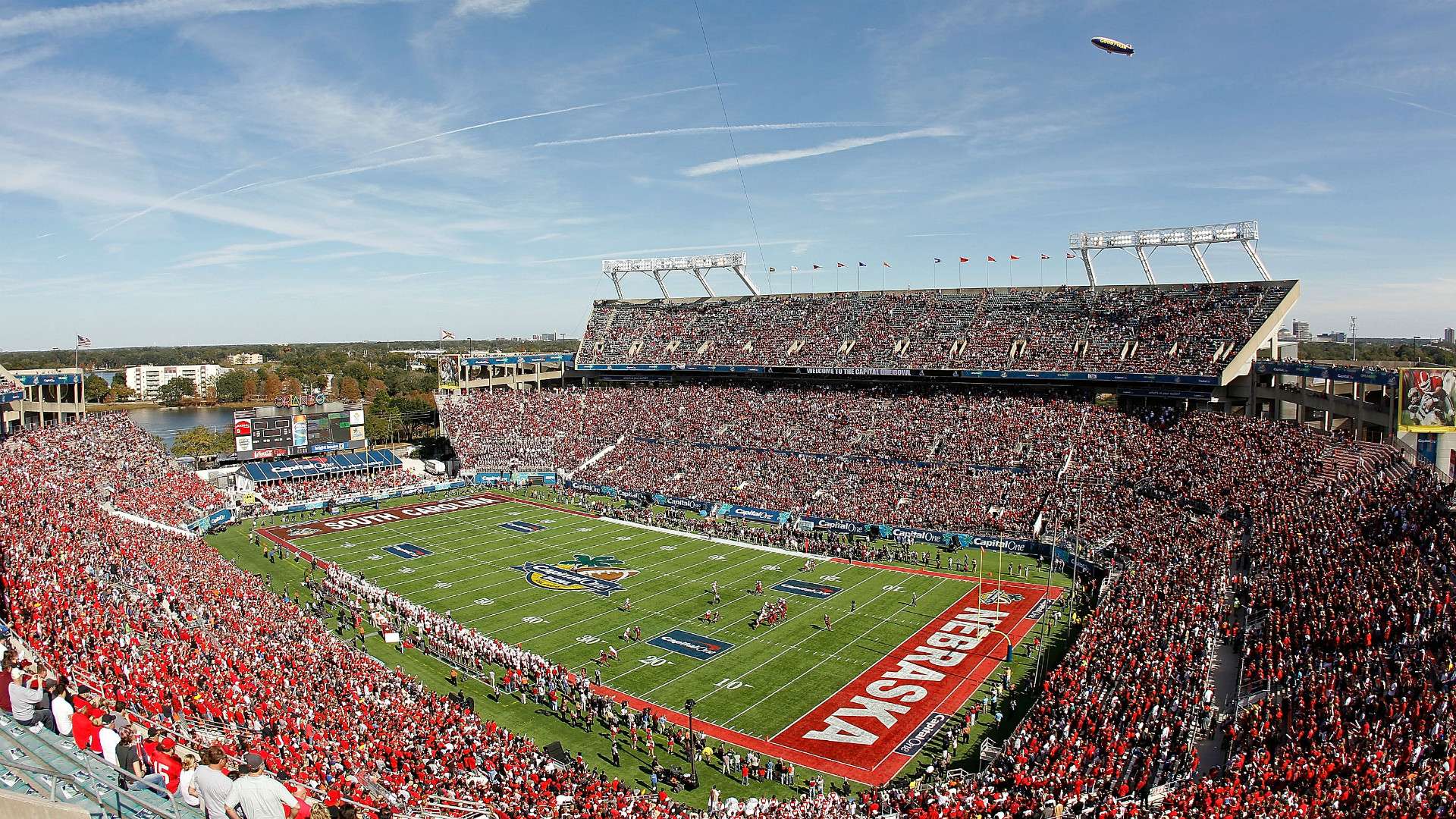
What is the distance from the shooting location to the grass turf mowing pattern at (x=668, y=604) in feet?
79.6

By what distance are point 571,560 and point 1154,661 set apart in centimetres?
2330

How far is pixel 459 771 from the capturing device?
1625 cm

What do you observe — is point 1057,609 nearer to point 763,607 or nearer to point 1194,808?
point 763,607

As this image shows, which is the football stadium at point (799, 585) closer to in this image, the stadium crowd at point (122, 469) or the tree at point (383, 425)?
the stadium crowd at point (122, 469)

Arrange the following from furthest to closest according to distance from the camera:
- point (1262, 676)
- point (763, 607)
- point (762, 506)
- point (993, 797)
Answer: point (762, 506) → point (763, 607) → point (1262, 676) → point (993, 797)

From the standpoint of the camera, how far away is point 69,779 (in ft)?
22.4

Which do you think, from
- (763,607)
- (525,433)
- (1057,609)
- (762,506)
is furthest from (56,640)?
(525,433)

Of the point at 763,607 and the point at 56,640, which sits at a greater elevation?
the point at 56,640

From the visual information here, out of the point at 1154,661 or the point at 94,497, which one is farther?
the point at 94,497

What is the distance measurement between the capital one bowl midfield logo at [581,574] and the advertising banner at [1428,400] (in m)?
28.6

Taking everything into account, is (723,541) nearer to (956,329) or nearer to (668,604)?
(668,604)

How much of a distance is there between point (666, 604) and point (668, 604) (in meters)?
0.12

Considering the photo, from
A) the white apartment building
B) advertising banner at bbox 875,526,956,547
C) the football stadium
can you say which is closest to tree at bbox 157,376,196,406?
the white apartment building

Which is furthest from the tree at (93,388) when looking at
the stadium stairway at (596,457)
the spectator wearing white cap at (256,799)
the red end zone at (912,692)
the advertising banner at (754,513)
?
the spectator wearing white cap at (256,799)
